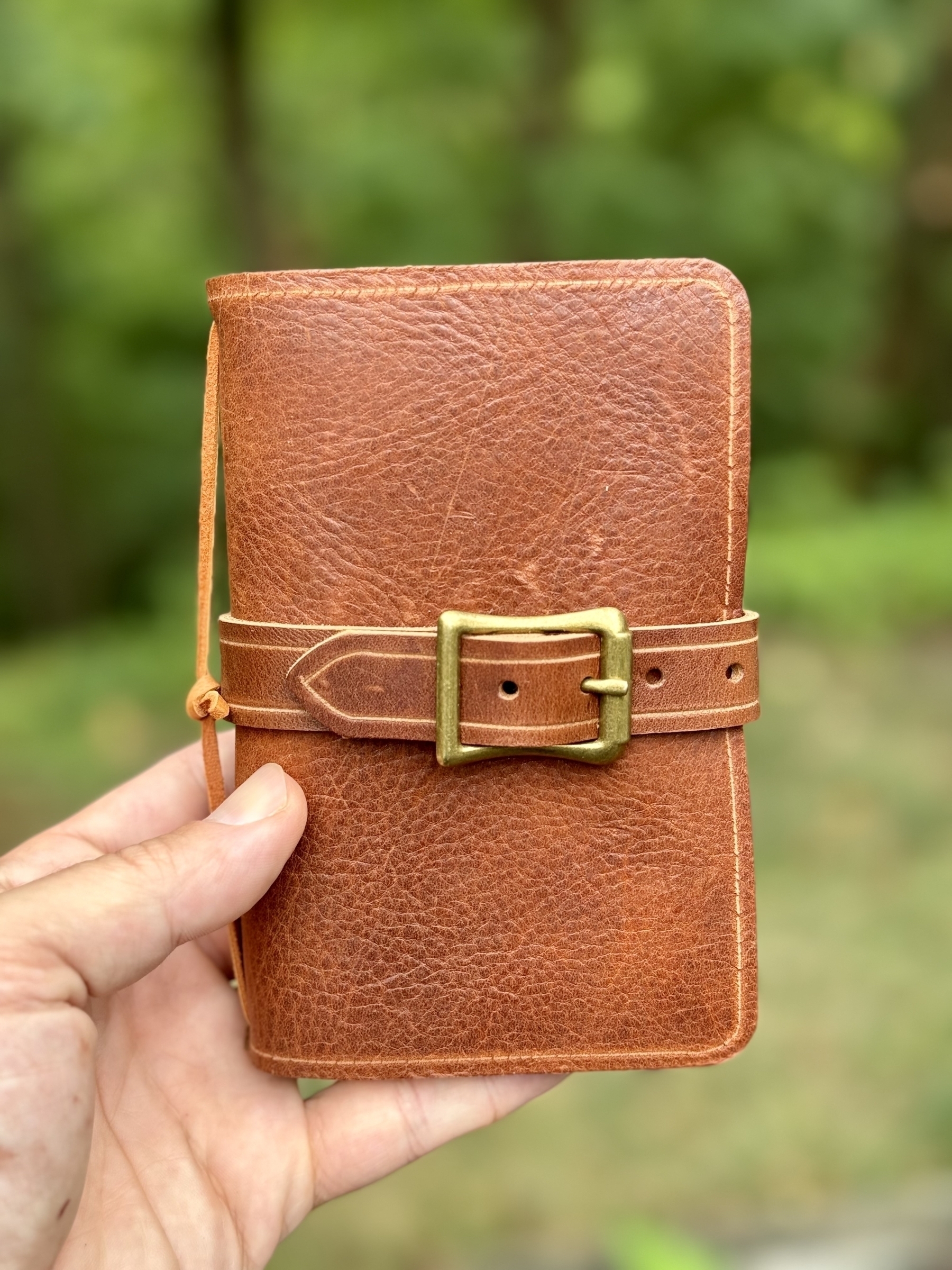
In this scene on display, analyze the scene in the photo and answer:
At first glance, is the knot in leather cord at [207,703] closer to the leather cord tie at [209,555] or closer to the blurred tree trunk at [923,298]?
the leather cord tie at [209,555]

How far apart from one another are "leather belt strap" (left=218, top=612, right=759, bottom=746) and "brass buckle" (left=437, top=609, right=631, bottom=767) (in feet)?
0.04

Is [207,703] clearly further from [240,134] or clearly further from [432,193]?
[432,193]

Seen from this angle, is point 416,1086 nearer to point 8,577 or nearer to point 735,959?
point 735,959

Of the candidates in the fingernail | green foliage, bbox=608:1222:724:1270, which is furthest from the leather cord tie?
green foliage, bbox=608:1222:724:1270

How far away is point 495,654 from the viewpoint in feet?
5.85

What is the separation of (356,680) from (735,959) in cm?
82

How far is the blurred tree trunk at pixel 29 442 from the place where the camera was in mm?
8531

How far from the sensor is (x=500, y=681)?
1782mm

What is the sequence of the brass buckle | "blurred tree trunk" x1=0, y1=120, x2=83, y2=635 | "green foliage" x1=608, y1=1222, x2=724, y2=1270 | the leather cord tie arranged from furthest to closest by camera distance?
"blurred tree trunk" x1=0, y1=120, x2=83, y2=635
"green foliage" x1=608, y1=1222, x2=724, y2=1270
the leather cord tie
the brass buckle

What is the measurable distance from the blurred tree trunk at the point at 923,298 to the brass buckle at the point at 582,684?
7.77 metres

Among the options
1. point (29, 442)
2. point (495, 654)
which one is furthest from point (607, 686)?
point (29, 442)

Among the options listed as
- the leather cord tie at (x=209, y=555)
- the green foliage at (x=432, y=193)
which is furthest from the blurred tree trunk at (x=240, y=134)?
the leather cord tie at (x=209, y=555)

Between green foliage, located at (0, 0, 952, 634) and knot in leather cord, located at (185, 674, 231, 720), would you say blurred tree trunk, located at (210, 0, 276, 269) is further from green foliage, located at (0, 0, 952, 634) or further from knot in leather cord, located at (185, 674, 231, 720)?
knot in leather cord, located at (185, 674, 231, 720)

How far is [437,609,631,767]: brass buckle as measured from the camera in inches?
70.1
